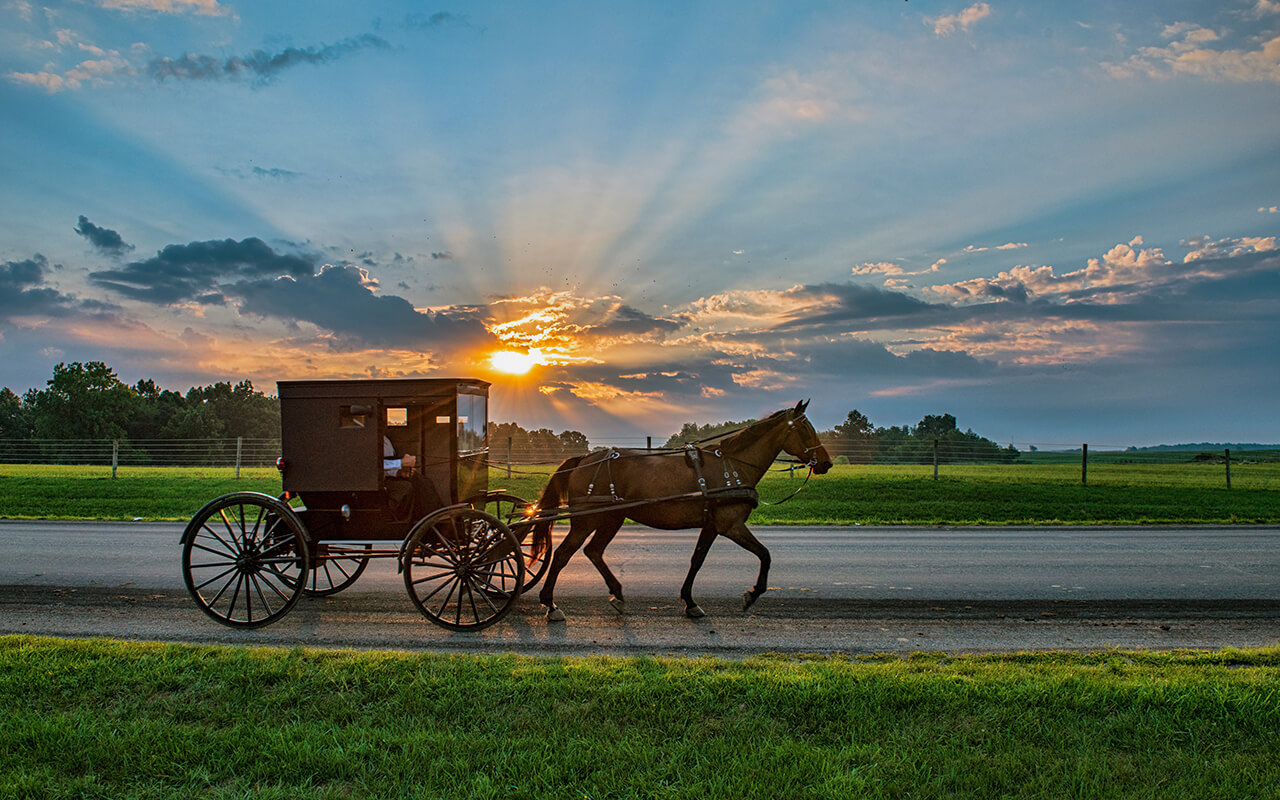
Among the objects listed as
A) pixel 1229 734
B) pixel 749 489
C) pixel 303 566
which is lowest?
pixel 1229 734

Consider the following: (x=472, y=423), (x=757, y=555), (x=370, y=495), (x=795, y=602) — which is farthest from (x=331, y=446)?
(x=795, y=602)

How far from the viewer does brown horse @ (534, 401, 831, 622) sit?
25.7 ft

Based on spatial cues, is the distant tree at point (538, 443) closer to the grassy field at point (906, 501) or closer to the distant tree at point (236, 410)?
the grassy field at point (906, 501)

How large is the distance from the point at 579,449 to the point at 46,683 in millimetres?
28926

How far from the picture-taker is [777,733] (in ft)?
15.0

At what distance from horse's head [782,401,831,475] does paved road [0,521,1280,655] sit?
158 centimetres

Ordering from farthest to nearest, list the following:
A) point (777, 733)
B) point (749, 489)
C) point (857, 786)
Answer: point (749, 489) < point (777, 733) < point (857, 786)

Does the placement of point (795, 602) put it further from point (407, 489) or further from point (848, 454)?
point (848, 454)

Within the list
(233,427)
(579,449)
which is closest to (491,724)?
(579,449)

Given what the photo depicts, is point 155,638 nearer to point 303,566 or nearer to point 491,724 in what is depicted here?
point 303,566

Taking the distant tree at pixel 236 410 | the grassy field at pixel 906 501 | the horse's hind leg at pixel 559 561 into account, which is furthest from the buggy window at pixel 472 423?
Result: the distant tree at pixel 236 410

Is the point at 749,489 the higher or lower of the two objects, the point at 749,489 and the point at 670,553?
the higher

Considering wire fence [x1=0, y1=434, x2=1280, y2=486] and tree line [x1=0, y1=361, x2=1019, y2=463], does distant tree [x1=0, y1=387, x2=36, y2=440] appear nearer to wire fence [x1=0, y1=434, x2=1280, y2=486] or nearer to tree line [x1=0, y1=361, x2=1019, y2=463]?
tree line [x1=0, y1=361, x2=1019, y2=463]

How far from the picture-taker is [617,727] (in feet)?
15.1
